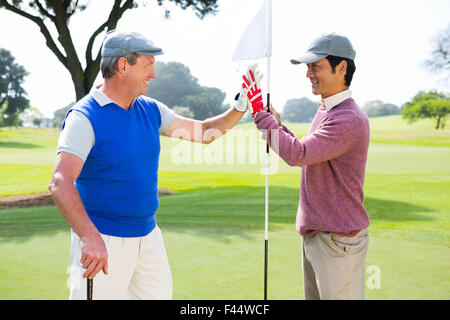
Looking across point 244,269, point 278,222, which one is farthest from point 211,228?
point 244,269

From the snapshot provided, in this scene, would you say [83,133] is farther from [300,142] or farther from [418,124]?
[418,124]

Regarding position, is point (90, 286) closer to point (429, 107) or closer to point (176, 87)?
point (429, 107)

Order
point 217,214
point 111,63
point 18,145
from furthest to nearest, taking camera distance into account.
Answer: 1. point 18,145
2. point 217,214
3. point 111,63

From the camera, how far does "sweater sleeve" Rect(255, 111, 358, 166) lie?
87.8 inches

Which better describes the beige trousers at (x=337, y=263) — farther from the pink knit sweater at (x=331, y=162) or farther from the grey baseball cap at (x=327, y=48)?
the grey baseball cap at (x=327, y=48)

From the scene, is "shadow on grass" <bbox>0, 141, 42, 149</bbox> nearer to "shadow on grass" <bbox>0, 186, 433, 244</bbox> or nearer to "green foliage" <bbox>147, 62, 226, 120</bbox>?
"shadow on grass" <bbox>0, 186, 433, 244</bbox>

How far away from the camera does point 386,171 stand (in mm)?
14195

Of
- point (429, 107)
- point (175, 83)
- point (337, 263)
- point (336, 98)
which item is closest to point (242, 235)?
point (337, 263)

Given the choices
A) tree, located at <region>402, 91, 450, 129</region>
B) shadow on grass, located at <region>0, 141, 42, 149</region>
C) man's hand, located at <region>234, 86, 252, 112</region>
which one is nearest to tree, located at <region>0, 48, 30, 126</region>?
shadow on grass, located at <region>0, 141, 42, 149</region>

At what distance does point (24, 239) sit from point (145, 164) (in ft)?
13.7

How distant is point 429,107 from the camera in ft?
109

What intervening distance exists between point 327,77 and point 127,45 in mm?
972

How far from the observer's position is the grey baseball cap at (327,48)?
7.69 feet

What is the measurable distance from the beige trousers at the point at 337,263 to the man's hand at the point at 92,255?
1.02 meters
